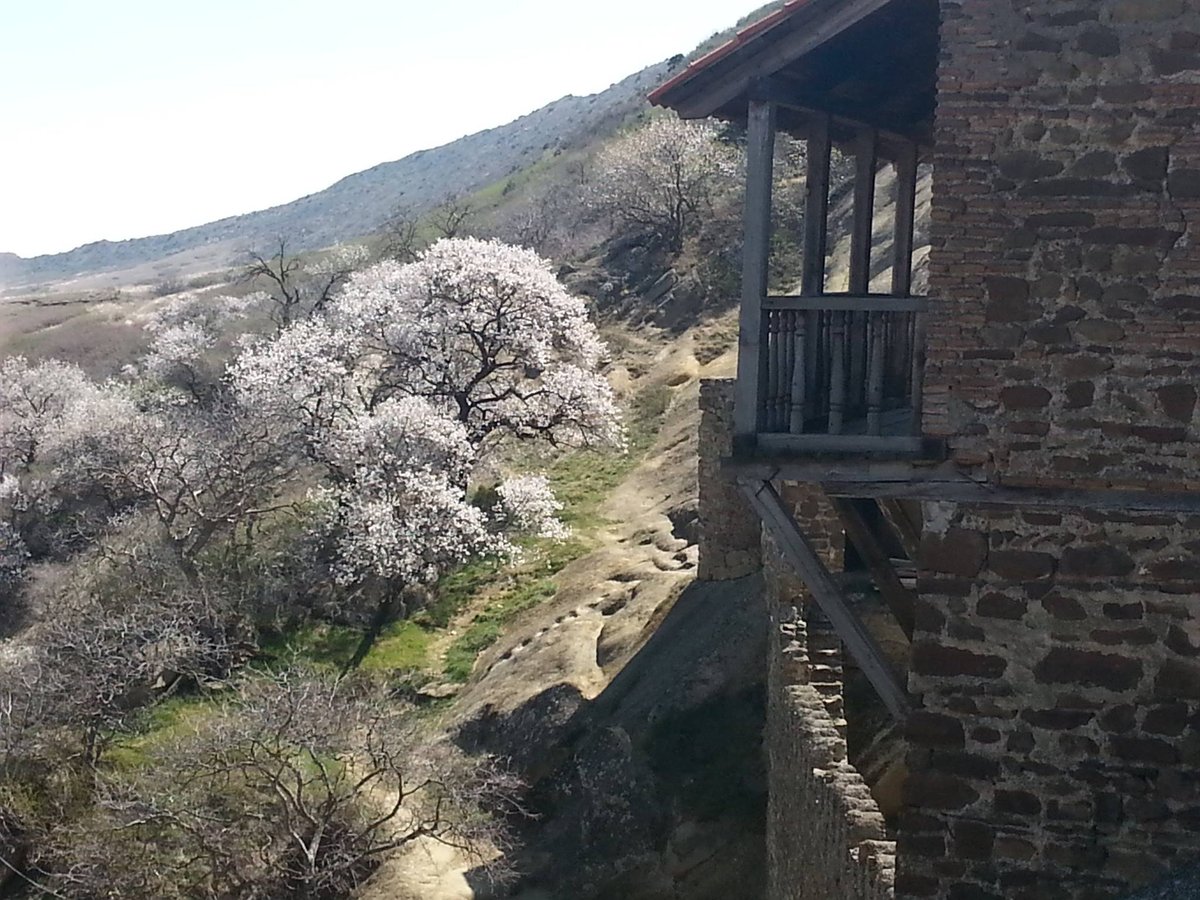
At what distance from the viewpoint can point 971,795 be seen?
17.9 feet

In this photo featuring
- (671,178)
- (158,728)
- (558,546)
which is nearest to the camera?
(158,728)

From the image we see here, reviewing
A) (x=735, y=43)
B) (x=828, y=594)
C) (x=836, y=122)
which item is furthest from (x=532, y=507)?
(x=735, y=43)

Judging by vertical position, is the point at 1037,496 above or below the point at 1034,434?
below

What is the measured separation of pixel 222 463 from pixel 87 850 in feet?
40.7

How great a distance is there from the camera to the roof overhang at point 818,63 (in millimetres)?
5547

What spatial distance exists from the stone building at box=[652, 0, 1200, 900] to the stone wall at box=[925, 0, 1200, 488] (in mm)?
10

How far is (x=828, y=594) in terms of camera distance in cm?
607

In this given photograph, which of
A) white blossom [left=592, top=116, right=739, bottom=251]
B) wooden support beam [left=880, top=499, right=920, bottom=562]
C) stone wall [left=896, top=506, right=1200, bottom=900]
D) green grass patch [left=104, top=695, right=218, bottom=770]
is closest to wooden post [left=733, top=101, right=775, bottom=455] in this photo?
stone wall [left=896, top=506, right=1200, bottom=900]

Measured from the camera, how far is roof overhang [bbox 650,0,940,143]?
5.55m

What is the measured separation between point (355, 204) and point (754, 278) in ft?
412

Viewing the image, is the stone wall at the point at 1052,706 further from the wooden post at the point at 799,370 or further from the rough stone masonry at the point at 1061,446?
the wooden post at the point at 799,370

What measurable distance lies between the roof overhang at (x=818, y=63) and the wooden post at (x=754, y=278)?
0.69 ft

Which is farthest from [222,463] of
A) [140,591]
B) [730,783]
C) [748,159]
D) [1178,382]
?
[1178,382]

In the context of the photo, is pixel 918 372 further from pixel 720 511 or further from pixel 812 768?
pixel 720 511
